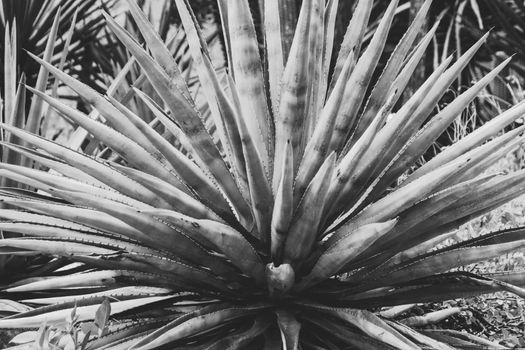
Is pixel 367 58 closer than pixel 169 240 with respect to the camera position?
No

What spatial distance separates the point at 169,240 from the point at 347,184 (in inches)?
21.4

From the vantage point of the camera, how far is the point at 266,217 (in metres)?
2.00

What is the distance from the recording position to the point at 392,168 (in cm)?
218

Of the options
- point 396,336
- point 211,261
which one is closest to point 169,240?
point 211,261

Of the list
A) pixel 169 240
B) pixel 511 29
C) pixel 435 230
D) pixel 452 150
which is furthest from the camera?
pixel 511 29

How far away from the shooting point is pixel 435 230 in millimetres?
2070

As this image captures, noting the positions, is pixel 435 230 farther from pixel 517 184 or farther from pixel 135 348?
pixel 135 348

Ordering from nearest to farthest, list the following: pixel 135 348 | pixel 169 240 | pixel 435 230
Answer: pixel 135 348 → pixel 169 240 → pixel 435 230

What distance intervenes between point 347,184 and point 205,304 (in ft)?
1.90

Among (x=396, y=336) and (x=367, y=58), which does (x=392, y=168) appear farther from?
(x=396, y=336)

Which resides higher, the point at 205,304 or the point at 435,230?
the point at 435,230

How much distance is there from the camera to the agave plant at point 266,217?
1864 millimetres

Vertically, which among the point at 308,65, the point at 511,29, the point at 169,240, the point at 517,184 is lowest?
the point at 169,240

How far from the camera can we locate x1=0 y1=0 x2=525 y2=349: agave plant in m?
1.86
